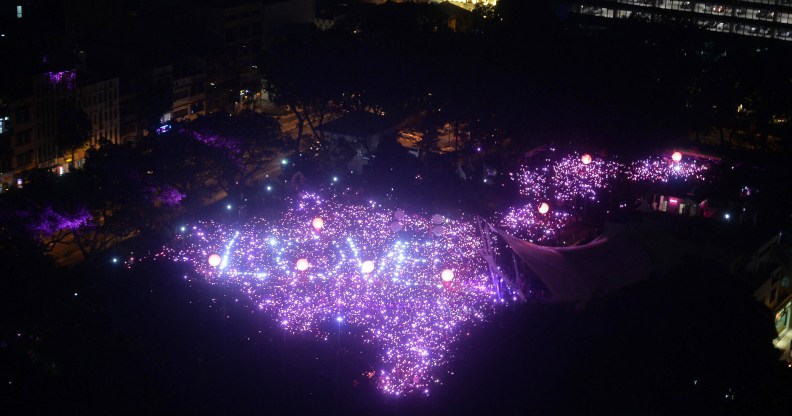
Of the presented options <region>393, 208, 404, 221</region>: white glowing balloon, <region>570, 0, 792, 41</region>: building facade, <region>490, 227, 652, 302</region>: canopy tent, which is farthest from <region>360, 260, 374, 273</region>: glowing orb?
<region>570, 0, 792, 41</region>: building facade

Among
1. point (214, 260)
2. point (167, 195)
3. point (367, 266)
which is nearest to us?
point (367, 266)

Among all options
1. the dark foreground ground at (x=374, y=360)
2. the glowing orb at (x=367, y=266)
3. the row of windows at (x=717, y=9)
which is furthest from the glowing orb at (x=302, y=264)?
the row of windows at (x=717, y=9)

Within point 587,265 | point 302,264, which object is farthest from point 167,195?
point 587,265

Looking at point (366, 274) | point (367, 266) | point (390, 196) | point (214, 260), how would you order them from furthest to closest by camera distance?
point (390, 196), point (214, 260), point (366, 274), point (367, 266)

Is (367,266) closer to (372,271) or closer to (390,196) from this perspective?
(372,271)

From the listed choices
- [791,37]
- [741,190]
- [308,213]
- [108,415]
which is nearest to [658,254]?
[308,213]

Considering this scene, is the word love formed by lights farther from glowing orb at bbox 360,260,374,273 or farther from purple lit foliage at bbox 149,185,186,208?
purple lit foliage at bbox 149,185,186,208
